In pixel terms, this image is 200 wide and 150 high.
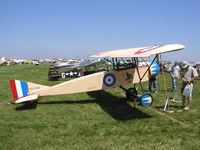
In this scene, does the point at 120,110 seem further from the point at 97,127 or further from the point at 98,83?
the point at 97,127

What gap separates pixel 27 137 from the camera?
4.15m

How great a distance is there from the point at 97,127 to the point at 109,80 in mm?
2831

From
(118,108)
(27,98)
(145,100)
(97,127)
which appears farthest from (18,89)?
(145,100)

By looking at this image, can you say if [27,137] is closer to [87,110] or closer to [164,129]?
[87,110]

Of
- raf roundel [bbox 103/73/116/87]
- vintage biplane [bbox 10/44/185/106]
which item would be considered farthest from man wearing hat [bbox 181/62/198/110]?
raf roundel [bbox 103/73/116/87]

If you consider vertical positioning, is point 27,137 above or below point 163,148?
above

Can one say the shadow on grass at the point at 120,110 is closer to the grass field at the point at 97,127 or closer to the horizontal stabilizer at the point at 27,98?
the grass field at the point at 97,127

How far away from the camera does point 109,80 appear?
7.23 meters

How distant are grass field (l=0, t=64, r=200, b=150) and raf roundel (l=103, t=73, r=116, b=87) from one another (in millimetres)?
883

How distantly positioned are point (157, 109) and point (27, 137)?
4.46 meters

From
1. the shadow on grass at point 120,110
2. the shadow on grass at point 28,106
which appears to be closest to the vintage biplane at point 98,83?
the shadow on grass at point 28,106

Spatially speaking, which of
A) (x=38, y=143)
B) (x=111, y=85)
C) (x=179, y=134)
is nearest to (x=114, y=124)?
(x=179, y=134)

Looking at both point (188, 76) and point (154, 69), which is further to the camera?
point (154, 69)

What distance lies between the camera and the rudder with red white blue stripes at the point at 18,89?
631 centimetres
